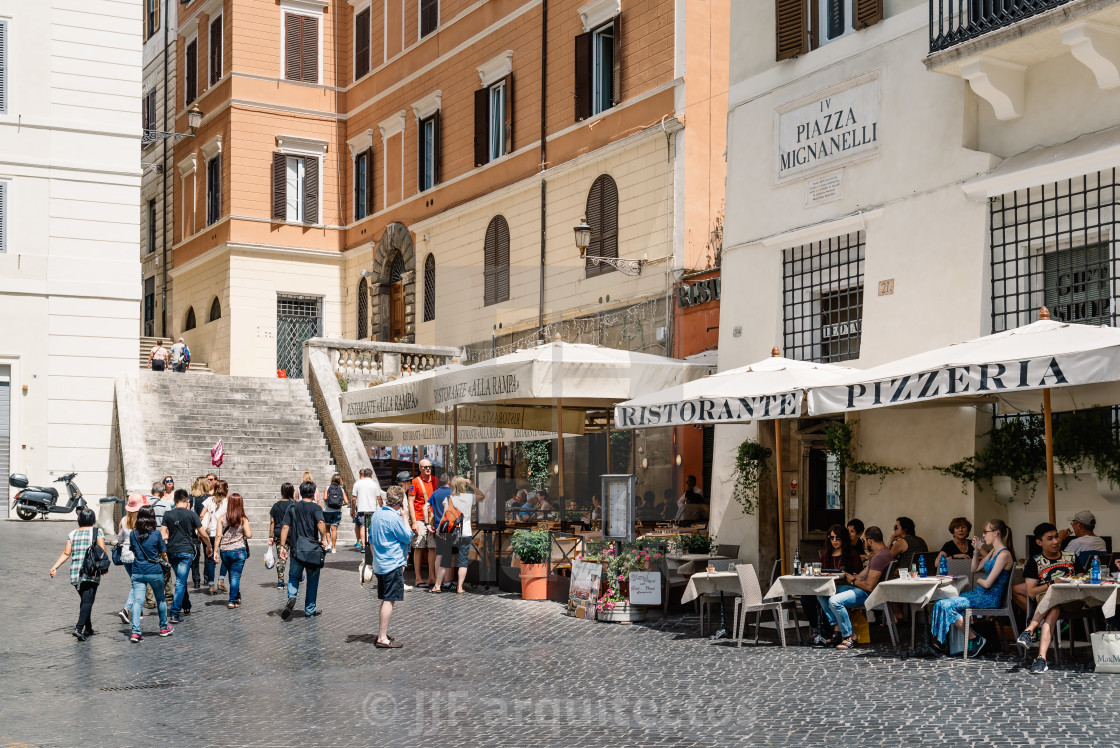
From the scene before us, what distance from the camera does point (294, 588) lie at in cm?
1350

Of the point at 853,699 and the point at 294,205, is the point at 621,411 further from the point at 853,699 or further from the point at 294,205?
the point at 294,205

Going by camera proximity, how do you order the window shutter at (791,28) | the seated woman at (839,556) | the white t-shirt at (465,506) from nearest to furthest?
the seated woman at (839,556) < the window shutter at (791,28) < the white t-shirt at (465,506)

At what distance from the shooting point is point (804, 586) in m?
11.3

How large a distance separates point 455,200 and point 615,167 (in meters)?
6.43

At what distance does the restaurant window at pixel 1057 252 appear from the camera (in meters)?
11.9

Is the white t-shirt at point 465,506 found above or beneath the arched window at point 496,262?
beneath

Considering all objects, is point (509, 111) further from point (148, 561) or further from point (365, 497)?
point (148, 561)

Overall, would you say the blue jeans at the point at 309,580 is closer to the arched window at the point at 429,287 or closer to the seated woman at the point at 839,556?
the seated woman at the point at 839,556

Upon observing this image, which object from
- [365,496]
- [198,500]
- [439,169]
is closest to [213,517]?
[198,500]

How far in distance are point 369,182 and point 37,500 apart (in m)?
13.3

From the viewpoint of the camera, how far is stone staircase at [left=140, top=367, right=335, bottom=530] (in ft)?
74.4

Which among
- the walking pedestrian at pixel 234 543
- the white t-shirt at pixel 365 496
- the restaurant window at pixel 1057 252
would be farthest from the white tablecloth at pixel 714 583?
the white t-shirt at pixel 365 496

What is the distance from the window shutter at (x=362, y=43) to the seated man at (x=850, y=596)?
2646 centimetres

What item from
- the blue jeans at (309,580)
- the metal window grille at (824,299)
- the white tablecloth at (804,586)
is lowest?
the blue jeans at (309,580)
